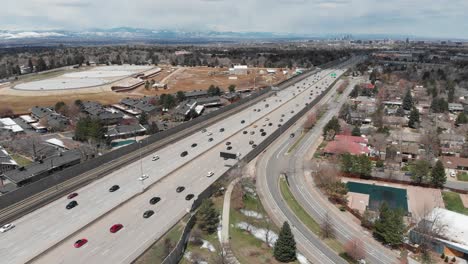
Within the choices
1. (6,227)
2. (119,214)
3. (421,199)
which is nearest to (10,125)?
(6,227)

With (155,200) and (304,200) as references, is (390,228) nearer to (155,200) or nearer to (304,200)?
(304,200)

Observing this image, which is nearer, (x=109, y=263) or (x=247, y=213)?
(x=109, y=263)

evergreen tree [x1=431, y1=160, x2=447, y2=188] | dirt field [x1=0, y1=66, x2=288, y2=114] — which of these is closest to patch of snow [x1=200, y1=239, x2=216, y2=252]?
evergreen tree [x1=431, y1=160, x2=447, y2=188]

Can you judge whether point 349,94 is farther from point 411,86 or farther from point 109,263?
point 109,263

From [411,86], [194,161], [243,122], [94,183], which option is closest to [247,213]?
[194,161]

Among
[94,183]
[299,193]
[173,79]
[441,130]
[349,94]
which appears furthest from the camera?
[173,79]
